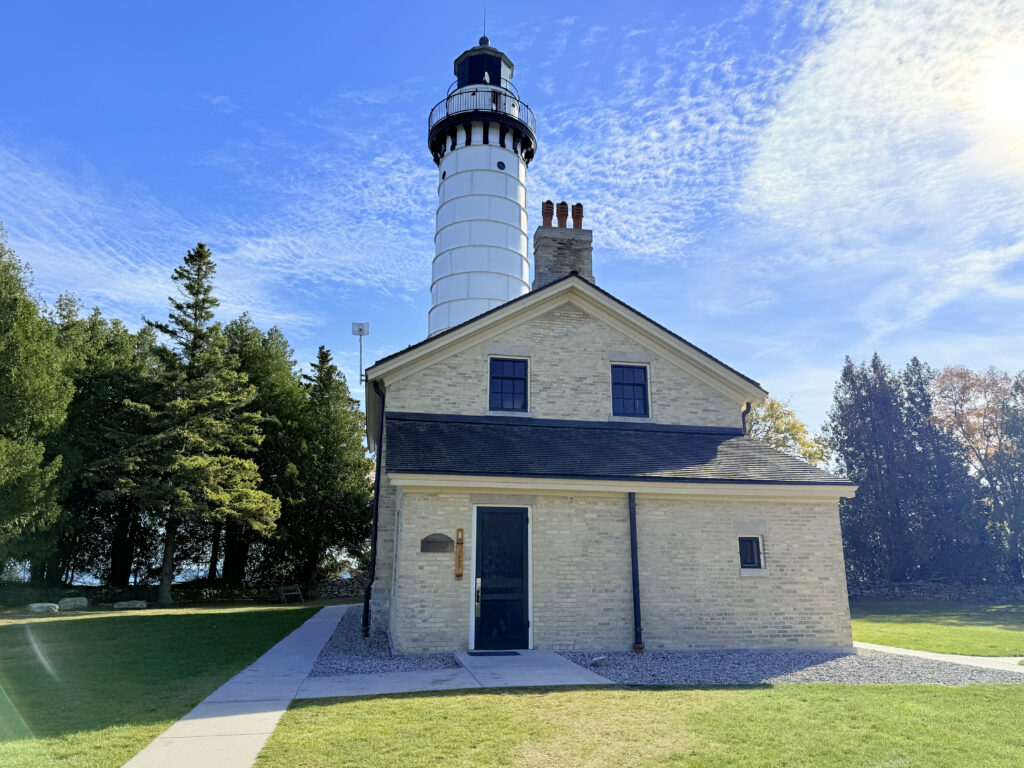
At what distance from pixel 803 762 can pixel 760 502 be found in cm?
767

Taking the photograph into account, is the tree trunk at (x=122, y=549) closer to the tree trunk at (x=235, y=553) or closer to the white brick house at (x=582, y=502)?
the tree trunk at (x=235, y=553)

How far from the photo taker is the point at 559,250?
53.1 feet

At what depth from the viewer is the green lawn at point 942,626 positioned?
44.9 feet

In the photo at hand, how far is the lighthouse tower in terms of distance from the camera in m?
25.9

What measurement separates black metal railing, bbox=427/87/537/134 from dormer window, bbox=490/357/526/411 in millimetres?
16700

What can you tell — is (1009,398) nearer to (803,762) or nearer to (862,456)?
(862,456)

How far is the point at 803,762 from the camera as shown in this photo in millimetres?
5578

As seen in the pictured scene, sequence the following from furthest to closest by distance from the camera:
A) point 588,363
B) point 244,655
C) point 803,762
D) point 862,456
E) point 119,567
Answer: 1. point 862,456
2. point 119,567
3. point 588,363
4. point 244,655
5. point 803,762

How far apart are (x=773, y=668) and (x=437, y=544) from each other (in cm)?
563

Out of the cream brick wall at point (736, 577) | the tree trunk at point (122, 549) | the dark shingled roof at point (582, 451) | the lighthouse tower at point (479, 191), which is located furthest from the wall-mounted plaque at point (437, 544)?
the tree trunk at point (122, 549)

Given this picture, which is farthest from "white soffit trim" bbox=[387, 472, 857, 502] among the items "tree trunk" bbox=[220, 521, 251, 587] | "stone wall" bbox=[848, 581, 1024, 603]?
"stone wall" bbox=[848, 581, 1024, 603]

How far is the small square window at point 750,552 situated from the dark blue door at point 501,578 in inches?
168

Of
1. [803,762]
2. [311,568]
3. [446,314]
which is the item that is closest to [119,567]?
[311,568]

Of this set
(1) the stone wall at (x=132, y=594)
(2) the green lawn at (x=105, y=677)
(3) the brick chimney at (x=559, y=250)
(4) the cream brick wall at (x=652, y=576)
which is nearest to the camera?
(2) the green lawn at (x=105, y=677)
